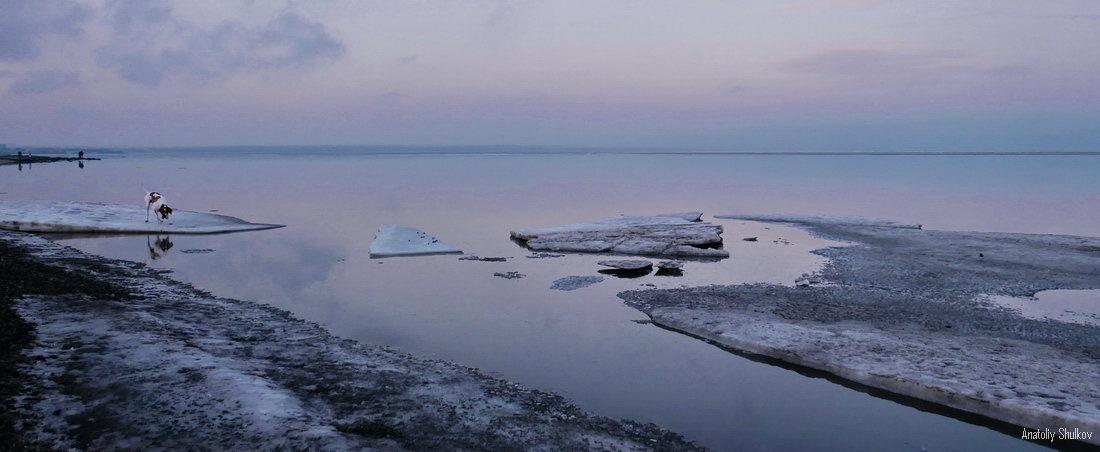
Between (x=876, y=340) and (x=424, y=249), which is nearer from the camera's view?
(x=876, y=340)

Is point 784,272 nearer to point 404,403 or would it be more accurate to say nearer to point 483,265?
point 483,265

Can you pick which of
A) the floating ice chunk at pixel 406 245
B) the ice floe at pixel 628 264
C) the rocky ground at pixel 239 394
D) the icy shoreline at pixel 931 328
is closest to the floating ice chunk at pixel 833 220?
the icy shoreline at pixel 931 328

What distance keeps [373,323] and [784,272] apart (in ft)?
32.7

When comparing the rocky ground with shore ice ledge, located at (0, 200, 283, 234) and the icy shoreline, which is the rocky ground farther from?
shore ice ledge, located at (0, 200, 283, 234)

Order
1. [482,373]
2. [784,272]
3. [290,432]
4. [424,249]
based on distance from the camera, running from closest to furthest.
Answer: [290,432]
[482,373]
[784,272]
[424,249]

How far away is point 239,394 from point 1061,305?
14128mm

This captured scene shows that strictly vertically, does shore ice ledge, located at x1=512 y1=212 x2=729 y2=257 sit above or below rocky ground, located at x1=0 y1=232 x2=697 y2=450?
above

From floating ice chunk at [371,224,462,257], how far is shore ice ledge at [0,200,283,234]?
6034 mm

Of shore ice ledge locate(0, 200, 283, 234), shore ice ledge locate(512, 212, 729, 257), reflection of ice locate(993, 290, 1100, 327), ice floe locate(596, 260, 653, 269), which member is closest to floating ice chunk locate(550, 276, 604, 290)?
ice floe locate(596, 260, 653, 269)

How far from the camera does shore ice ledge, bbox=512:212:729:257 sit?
19031 millimetres

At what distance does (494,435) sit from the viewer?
643 cm

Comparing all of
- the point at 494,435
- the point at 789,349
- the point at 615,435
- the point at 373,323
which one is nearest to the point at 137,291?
the point at 373,323

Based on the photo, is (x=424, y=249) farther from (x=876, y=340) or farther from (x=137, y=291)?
(x=876, y=340)

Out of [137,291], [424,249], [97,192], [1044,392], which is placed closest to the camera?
[1044,392]
